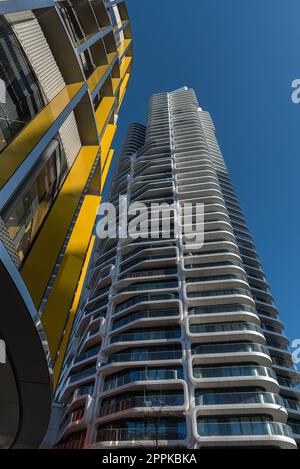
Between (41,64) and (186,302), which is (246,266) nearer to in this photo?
(186,302)

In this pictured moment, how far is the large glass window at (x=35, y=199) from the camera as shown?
512 cm

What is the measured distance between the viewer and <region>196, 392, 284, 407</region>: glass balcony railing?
76.3 ft

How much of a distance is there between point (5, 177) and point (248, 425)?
75.6 feet

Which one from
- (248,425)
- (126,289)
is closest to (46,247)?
(248,425)

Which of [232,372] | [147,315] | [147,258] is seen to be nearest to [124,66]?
[147,315]

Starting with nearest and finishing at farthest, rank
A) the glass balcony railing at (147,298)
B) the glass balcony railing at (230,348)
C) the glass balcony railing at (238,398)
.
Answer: the glass balcony railing at (238,398)
the glass balcony railing at (230,348)
the glass balcony railing at (147,298)

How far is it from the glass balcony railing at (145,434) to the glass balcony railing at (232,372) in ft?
15.3

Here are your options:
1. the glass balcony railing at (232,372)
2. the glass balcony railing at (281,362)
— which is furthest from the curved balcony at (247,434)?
the glass balcony railing at (281,362)

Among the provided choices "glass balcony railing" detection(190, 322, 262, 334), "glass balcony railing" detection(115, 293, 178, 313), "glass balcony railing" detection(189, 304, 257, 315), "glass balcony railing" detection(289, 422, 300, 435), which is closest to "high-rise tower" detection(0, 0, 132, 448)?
"glass balcony railing" detection(190, 322, 262, 334)

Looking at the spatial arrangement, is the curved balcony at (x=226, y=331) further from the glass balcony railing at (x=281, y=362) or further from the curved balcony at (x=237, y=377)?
the glass balcony railing at (x=281, y=362)

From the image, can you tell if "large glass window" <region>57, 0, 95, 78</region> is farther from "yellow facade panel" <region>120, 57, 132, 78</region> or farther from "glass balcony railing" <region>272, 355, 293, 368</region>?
"glass balcony railing" <region>272, 355, 293, 368</region>

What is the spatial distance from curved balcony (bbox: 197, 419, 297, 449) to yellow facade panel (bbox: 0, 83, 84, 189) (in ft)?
72.5

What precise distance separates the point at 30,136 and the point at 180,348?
26.4 metres

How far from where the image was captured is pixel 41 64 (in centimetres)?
704
